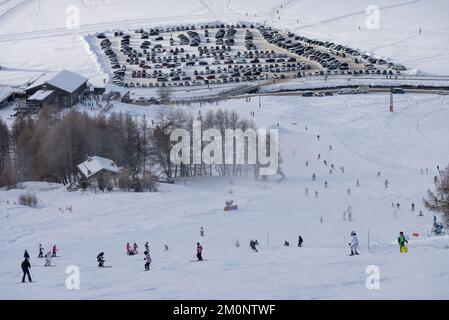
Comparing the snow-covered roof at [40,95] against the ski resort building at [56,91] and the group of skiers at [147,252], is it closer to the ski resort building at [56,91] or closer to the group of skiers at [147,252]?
the ski resort building at [56,91]


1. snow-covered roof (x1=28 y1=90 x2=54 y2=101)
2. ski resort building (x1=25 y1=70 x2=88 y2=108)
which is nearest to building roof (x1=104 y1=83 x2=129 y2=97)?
ski resort building (x1=25 y1=70 x2=88 y2=108)

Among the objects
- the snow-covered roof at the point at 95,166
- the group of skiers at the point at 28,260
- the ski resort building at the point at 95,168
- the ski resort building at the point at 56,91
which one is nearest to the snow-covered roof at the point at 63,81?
the ski resort building at the point at 56,91

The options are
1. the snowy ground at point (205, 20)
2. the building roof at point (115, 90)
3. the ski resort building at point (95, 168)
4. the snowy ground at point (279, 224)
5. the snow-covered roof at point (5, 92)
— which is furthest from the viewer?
the snowy ground at point (205, 20)

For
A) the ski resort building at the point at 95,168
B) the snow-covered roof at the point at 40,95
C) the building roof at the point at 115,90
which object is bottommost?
the ski resort building at the point at 95,168

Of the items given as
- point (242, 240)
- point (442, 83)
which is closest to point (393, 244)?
point (242, 240)

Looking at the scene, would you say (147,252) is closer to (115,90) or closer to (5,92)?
(5,92)
